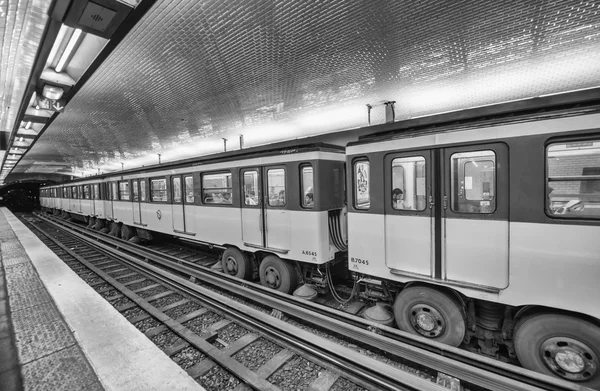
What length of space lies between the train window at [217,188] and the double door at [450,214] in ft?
13.2

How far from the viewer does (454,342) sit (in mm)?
3508

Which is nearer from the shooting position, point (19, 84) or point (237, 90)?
point (19, 84)

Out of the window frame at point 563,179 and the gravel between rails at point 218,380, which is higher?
the window frame at point 563,179

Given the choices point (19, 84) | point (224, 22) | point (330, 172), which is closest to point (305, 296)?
point (330, 172)

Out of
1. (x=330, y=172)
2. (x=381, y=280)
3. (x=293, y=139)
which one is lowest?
(x=381, y=280)

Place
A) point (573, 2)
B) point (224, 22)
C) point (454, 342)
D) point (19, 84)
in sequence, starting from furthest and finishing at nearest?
point (19, 84) → point (454, 342) → point (224, 22) → point (573, 2)

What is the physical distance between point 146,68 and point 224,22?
→ 2.08 meters

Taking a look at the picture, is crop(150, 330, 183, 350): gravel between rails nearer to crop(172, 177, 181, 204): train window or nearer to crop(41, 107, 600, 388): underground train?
crop(41, 107, 600, 388): underground train

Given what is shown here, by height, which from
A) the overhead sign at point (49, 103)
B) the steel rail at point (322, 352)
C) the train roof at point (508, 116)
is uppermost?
the overhead sign at point (49, 103)

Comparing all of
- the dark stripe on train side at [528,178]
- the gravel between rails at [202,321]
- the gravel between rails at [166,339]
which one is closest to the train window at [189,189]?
the gravel between rails at [202,321]

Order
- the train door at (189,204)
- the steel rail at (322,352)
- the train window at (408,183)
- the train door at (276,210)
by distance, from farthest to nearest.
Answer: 1. the train door at (189,204)
2. the train door at (276,210)
3. the train window at (408,183)
4. the steel rail at (322,352)

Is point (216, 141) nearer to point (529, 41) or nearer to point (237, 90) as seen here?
point (237, 90)

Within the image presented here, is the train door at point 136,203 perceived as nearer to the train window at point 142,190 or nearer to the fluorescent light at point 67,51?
the train window at point 142,190

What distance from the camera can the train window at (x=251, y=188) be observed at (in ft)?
19.4
